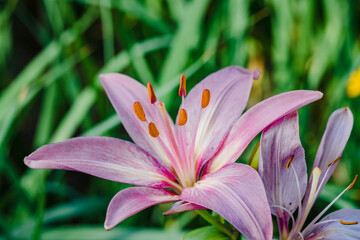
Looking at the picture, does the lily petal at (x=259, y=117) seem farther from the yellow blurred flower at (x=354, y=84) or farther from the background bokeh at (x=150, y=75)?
the yellow blurred flower at (x=354, y=84)

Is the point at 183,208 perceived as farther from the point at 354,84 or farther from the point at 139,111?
the point at 354,84

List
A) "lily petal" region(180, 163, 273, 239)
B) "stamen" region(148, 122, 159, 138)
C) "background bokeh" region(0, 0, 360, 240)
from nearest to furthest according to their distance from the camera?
"lily petal" region(180, 163, 273, 239) → "stamen" region(148, 122, 159, 138) → "background bokeh" region(0, 0, 360, 240)

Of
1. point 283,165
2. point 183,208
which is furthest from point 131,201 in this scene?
point 283,165

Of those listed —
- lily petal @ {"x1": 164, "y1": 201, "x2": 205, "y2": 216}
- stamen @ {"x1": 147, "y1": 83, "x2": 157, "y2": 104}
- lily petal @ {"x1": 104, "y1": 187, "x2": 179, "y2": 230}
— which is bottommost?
lily petal @ {"x1": 164, "y1": 201, "x2": 205, "y2": 216}

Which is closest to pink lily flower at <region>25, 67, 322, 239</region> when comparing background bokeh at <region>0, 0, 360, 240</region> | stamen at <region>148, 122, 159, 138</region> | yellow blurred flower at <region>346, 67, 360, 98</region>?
stamen at <region>148, 122, 159, 138</region>

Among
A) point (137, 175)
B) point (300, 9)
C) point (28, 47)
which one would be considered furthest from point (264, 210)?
point (28, 47)

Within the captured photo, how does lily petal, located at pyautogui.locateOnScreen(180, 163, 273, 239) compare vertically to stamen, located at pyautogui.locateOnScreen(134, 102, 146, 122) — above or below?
below

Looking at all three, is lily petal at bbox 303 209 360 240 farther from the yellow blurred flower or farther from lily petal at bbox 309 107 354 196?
the yellow blurred flower
